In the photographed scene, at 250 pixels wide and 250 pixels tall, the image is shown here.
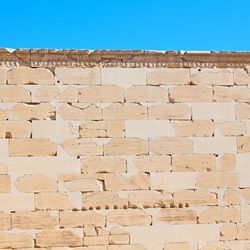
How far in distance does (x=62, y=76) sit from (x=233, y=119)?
2.45m

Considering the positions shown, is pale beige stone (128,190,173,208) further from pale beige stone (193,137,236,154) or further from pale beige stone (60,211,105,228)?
pale beige stone (193,137,236,154)

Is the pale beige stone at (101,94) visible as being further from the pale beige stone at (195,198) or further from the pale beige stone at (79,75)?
the pale beige stone at (195,198)

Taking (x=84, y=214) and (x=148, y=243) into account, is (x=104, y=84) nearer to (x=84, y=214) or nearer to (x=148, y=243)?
(x=84, y=214)

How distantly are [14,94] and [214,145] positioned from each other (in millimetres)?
2798

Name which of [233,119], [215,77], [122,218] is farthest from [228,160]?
[122,218]

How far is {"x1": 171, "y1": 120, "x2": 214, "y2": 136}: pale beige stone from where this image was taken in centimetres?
730

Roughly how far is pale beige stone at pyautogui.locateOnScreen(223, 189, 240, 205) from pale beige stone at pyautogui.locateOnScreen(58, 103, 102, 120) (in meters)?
2.04

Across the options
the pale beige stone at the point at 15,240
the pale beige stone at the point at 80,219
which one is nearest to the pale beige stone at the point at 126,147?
the pale beige stone at the point at 80,219

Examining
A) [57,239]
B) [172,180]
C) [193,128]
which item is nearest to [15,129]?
[57,239]

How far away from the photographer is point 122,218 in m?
7.07

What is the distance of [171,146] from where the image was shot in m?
7.26

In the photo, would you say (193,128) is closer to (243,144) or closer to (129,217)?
(243,144)

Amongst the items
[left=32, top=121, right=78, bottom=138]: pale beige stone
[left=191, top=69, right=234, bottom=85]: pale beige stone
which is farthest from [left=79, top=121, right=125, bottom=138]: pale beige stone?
[left=191, top=69, right=234, bottom=85]: pale beige stone

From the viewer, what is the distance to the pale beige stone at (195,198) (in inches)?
285
